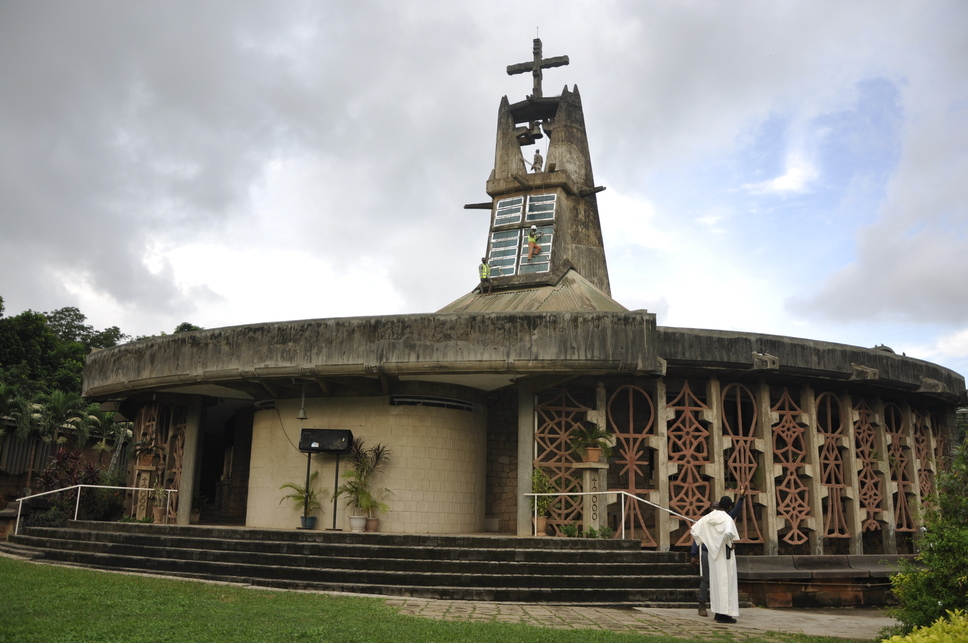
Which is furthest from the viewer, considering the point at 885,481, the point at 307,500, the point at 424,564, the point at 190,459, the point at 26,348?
the point at 26,348

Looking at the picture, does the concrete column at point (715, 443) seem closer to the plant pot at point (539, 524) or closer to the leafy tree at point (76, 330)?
the plant pot at point (539, 524)

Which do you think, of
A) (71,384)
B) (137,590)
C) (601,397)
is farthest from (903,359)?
(71,384)

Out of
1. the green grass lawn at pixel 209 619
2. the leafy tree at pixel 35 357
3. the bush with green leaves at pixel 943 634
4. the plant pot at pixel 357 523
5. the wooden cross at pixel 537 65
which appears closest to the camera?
the bush with green leaves at pixel 943 634

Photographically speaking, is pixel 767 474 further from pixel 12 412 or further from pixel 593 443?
pixel 12 412

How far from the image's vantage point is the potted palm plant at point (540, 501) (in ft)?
45.3

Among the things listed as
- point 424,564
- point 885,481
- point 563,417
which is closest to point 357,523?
point 424,564

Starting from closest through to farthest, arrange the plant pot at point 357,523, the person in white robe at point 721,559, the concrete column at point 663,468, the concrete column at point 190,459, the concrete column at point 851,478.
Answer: the person in white robe at point 721,559
the concrete column at point 663,468
the plant pot at point 357,523
the concrete column at point 851,478
the concrete column at point 190,459

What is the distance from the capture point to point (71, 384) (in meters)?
36.9

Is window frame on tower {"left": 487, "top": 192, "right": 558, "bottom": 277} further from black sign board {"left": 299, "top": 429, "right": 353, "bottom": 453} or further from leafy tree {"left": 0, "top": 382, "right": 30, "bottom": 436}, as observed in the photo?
leafy tree {"left": 0, "top": 382, "right": 30, "bottom": 436}

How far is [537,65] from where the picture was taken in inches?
965

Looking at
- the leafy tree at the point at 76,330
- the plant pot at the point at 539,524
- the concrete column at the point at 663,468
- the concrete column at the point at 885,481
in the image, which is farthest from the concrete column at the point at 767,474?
the leafy tree at the point at 76,330

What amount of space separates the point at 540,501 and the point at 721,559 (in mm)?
4328

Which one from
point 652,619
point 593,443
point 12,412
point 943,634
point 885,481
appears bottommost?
point 652,619

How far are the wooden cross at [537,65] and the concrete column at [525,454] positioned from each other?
1264 cm
